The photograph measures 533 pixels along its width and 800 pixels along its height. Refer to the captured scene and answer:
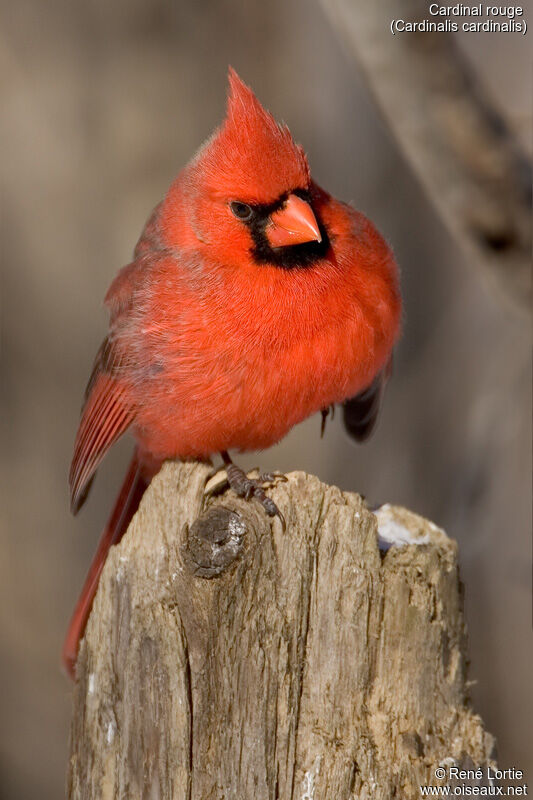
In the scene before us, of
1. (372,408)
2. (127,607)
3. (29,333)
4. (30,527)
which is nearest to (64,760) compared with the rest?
(30,527)

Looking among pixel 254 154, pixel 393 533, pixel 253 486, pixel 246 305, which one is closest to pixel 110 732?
pixel 253 486

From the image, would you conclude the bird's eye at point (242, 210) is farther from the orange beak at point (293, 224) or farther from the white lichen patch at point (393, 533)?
the white lichen patch at point (393, 533)

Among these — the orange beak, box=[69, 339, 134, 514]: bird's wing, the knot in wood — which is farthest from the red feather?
the knot in wood

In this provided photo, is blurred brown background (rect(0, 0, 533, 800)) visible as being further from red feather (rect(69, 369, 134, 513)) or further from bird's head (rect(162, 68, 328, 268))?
bird's head (rect(162, 68, 328, 268))

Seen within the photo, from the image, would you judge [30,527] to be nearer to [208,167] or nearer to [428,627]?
[208,167]

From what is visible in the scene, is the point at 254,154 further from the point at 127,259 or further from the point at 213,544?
the point at 127,259

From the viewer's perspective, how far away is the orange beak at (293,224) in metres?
2.24

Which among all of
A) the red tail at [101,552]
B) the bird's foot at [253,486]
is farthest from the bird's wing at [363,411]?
the bird's foot at [253,486]

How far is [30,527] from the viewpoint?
13.0 feet

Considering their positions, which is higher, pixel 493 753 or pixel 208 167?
pixel 208 167

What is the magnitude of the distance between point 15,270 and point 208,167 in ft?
5.41

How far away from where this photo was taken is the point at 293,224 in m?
2.24

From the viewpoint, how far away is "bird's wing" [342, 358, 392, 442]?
3.00 meters

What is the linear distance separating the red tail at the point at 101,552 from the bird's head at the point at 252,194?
26.1 inches
